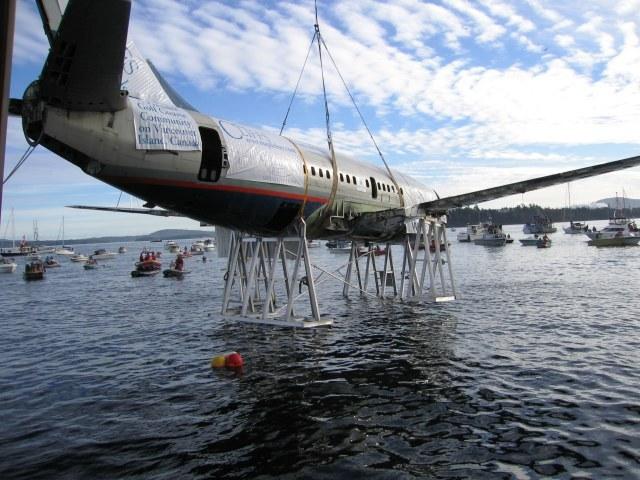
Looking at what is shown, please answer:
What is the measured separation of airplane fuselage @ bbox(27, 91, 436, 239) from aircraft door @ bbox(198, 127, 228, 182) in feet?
0.10

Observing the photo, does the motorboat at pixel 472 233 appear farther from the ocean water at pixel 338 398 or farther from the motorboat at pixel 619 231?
the ocean water at pixel 338 398

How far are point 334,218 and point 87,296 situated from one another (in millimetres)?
29637

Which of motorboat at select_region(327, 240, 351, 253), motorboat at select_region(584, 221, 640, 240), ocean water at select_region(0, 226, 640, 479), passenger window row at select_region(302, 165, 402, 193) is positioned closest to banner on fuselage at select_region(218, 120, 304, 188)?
passenger window row at select_region(302, 165, 402, 193)

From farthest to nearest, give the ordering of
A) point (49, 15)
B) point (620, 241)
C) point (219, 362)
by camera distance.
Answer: point (620, 241) → point (219, 362) → point (49, 15)

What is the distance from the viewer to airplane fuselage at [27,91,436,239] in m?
12.5

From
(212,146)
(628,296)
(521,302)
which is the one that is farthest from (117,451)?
(628,296)

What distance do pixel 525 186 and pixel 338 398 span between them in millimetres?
13882

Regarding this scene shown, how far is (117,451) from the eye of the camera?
952cm

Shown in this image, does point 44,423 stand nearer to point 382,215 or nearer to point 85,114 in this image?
point 85,114

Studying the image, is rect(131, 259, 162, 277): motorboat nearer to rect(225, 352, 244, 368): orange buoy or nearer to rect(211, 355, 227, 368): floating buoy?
rect(211, 355, 227, 368): floating buoy

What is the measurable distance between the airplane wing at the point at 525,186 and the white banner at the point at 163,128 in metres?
13.5

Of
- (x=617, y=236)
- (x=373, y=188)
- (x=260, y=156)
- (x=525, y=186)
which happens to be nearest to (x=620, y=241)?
(x=617, y=236)

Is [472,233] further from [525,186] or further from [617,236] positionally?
[525,186]

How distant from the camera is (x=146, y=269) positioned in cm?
5941
